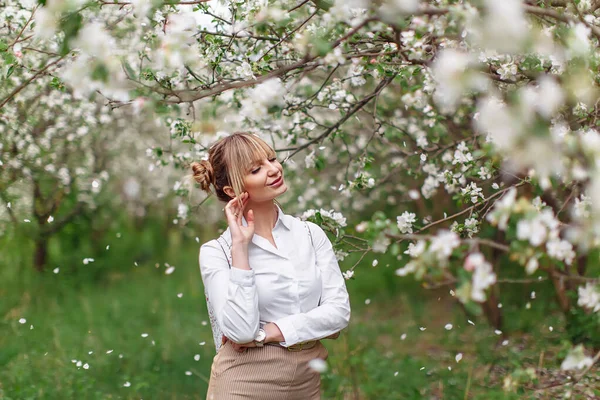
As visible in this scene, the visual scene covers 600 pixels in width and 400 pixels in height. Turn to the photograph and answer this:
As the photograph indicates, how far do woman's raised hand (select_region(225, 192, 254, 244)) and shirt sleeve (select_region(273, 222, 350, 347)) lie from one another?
1.05 ft

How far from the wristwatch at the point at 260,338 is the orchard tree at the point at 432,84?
63cm

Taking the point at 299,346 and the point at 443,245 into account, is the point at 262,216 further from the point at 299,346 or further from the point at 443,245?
the point at 443,245

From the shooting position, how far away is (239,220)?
2549 mm

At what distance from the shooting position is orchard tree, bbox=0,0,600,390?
1689 millimetres

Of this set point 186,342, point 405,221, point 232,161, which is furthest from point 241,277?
point 186,342

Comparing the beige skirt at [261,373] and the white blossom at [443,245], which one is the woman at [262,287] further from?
the white blossom at [443,245]

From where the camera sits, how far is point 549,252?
1.79 metres

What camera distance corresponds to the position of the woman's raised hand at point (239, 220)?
2447 millimetres

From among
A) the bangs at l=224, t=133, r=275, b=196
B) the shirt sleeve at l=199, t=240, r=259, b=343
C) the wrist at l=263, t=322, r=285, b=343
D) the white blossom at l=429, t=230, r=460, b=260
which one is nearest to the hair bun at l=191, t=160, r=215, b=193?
the bangs at l=224, t=133, r=275, b=196

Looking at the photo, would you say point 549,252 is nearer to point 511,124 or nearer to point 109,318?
point 511,124

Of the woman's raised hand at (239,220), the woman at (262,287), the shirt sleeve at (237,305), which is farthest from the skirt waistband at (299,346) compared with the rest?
the woman's raised hand at (239,220)

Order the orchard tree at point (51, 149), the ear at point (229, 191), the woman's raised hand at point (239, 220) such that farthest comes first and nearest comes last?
1. the orchard tree at point (51, 149)
2. the ear at point (229, 191)
3. the woman's raised hand at point (239, 220)

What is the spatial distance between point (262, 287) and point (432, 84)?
1.31 meters

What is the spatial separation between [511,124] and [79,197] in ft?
21.6
